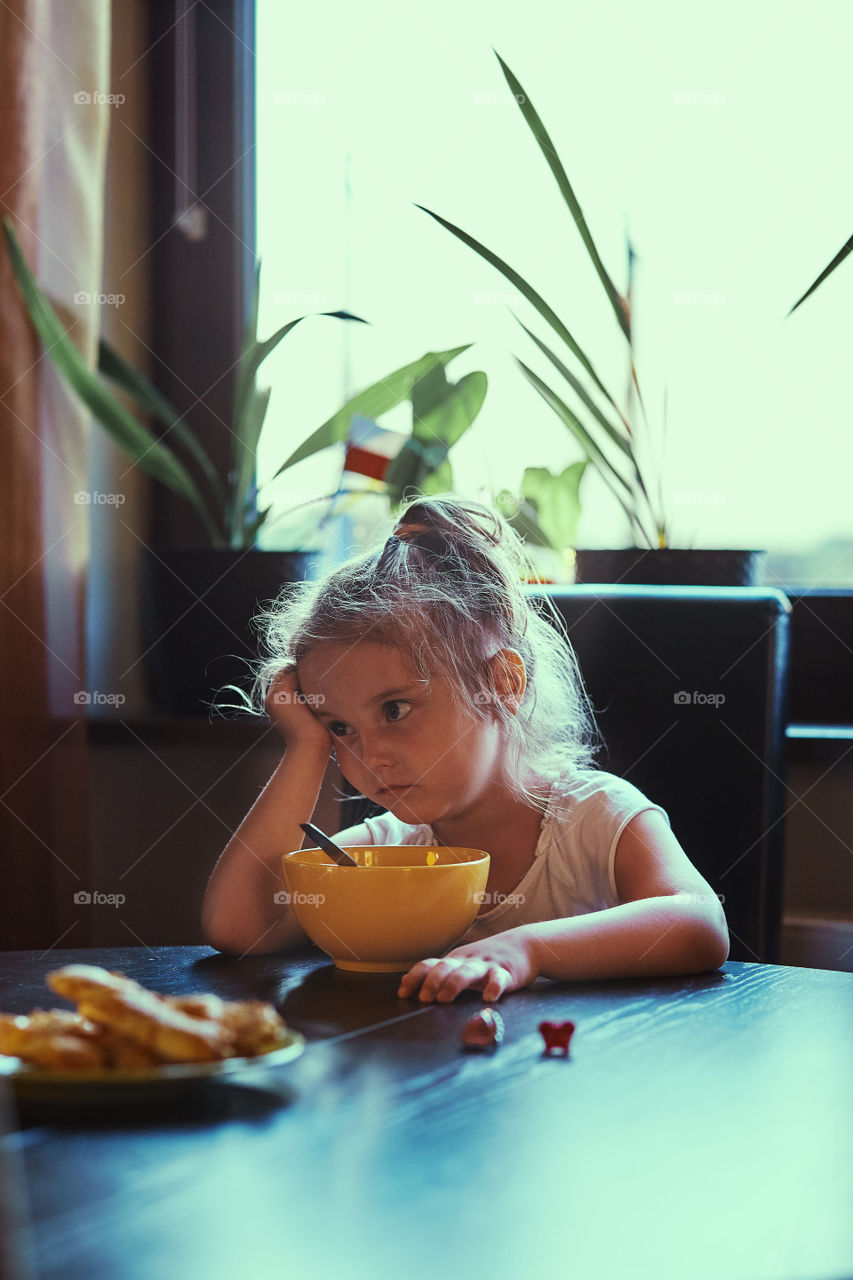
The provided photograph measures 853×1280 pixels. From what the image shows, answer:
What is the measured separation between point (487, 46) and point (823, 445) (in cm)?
79

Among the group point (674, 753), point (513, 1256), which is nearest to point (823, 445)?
point (674, 753)

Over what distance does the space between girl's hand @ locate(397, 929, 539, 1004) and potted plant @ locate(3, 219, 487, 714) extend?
3.11ft

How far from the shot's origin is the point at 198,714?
1.78 meters

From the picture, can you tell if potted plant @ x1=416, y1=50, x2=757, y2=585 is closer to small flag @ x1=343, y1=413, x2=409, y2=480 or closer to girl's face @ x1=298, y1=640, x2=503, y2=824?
small flag @ x1=343, y1=413, x2=409, y2=480

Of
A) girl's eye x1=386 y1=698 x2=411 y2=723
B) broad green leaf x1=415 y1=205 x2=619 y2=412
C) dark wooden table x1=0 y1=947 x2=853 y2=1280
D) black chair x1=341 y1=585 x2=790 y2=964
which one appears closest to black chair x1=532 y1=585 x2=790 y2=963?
black chair x1=341 y1=585 x2=790 y2=964

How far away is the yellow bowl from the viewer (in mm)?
775

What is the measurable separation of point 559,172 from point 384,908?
100 centimetres

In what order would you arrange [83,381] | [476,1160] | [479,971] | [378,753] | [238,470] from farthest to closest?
[238,470], [83,381], [378,753], [479,971], [476,1160]

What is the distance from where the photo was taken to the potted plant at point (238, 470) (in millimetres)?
1602

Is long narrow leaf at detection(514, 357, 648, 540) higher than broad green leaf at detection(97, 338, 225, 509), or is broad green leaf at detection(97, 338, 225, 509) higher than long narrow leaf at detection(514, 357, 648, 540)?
broad green leaf at detection(97, 338, 225, 509)

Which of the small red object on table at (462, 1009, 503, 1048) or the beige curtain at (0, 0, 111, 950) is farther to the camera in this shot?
the beige curtain at (0, 0, 111, 950)

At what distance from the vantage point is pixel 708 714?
1.16 m

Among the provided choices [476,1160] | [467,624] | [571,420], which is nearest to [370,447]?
[571,420]

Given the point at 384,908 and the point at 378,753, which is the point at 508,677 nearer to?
the point at 378,753
